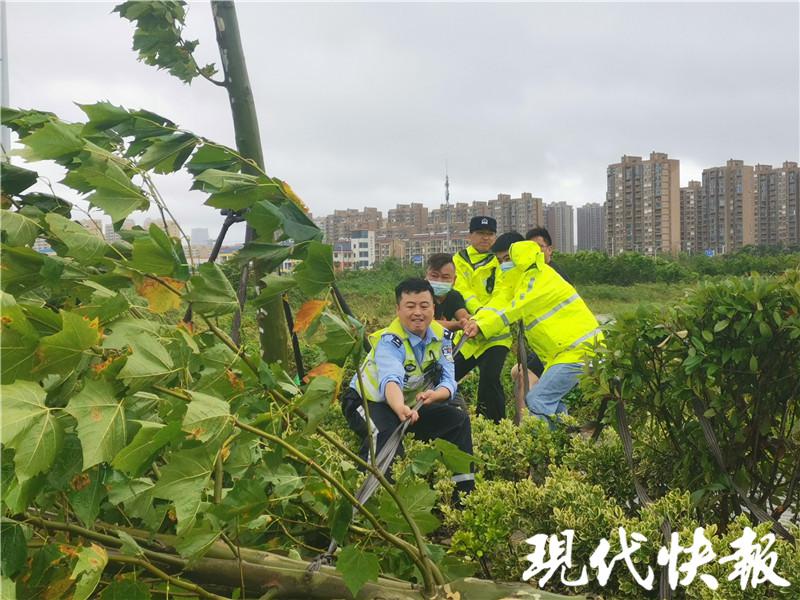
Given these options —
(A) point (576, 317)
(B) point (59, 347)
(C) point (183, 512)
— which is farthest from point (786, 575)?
(A) point (576, 317)

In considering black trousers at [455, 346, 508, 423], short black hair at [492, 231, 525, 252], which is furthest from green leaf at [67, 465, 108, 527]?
short black hair at [492, 231, 525, 252]

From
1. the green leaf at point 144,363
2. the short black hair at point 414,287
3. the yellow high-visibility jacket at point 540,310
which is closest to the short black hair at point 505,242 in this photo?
the yellow high-visibility jacket at point 540,310

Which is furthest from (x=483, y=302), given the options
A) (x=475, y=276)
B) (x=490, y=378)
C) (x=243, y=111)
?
(x=243, y=111)

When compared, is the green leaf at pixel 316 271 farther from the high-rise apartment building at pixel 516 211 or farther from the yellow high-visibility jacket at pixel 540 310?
the high-rise apartment building at pixel 516 211

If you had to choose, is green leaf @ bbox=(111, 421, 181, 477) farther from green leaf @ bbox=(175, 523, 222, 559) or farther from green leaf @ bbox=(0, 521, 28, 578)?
green leaf @ bbox=(0, 521, 28, 578)

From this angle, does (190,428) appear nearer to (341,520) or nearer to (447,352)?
(341,520)

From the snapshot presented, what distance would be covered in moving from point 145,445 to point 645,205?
47591mm

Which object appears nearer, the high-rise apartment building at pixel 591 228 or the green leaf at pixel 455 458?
the green leaf at pixel 455 458

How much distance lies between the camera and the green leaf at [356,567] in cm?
154

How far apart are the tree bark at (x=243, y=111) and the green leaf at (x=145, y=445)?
1.25 m

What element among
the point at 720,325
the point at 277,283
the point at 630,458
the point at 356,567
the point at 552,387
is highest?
the point at 277,283

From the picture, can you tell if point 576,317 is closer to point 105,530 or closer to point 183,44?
point 183,44

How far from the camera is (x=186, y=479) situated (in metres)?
1.24

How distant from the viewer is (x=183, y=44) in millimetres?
2369
